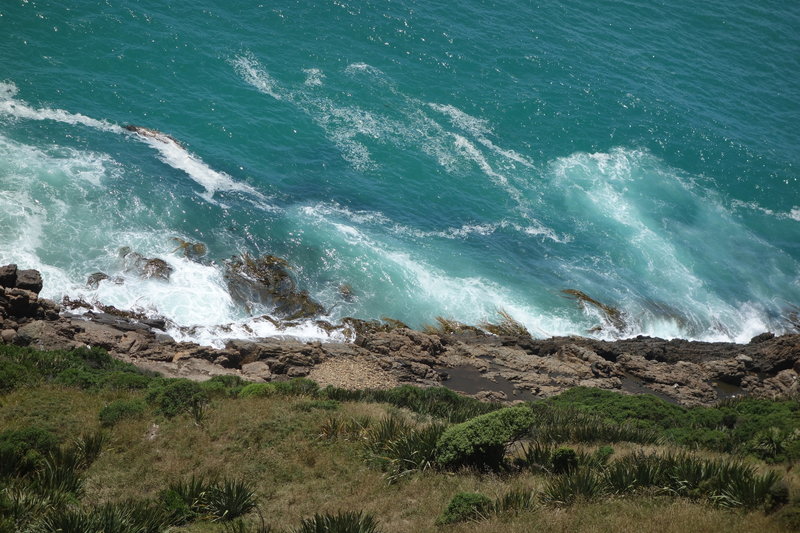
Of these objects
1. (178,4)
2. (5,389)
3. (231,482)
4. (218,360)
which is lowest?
(218,360)

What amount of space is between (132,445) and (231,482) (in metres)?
4.72

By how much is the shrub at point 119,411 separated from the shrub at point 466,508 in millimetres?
11093

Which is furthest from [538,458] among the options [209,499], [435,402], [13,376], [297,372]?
[13,376]

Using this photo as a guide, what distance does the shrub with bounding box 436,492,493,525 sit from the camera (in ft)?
59.6

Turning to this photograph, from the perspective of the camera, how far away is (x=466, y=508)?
18.2 meters

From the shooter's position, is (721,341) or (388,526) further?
(721,341)

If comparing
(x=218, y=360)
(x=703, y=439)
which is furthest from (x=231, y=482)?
(x=703, y=439)

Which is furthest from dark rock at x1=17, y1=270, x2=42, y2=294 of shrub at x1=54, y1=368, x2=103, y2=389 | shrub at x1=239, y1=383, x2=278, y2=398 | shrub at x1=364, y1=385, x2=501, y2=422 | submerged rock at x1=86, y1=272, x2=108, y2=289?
shrub at x1=364, y1=385, x2=501, y2=422

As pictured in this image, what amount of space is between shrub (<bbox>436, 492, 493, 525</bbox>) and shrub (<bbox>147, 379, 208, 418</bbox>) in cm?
986

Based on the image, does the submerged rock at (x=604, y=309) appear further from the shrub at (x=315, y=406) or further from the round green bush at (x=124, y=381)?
the round green bush at (x=124, y=381)

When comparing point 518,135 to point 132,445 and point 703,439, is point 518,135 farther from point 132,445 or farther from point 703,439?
point 132,445

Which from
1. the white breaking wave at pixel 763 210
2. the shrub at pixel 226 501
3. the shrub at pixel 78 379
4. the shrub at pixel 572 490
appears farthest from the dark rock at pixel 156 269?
the white breaking wave at pixel 763 210

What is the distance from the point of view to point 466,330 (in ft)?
128

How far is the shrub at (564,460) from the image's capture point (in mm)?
20656
